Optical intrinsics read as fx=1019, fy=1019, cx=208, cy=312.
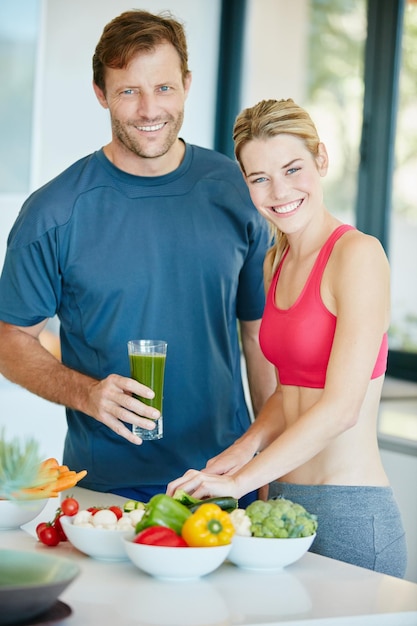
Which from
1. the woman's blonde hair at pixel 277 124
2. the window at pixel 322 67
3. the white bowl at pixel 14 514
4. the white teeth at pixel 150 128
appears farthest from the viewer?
the window at pixel 322 67

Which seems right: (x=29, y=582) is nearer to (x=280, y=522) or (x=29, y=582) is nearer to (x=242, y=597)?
(x=242, y=597)

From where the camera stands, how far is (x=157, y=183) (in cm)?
276

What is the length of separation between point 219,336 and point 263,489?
1.41 ft

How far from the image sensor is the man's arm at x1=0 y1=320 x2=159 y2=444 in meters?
2.26

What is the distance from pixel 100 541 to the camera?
1870 millimetres

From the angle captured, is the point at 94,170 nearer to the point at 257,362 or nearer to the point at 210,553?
the point at 257,362

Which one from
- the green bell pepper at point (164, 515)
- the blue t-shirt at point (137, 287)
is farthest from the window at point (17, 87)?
the green bell pepper at point (164, 515)

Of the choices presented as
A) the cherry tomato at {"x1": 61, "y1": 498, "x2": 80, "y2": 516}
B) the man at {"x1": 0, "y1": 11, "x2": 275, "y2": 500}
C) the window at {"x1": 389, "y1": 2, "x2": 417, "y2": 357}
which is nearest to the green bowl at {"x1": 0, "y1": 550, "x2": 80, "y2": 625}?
the cherry tomato at {"x1": 61, "y1": 498, "x2": 80, "y2": 516}

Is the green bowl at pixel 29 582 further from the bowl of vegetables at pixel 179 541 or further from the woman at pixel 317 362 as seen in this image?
the woman at pixel 317 362

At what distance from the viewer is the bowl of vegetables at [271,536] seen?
1.83 m

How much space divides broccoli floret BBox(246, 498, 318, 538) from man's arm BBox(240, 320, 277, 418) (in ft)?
3.61

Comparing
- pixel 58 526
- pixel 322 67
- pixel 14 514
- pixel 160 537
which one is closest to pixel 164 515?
pixel 160 537

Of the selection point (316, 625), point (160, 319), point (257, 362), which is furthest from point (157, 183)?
point (316, 625)

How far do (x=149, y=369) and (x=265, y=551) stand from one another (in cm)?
57
